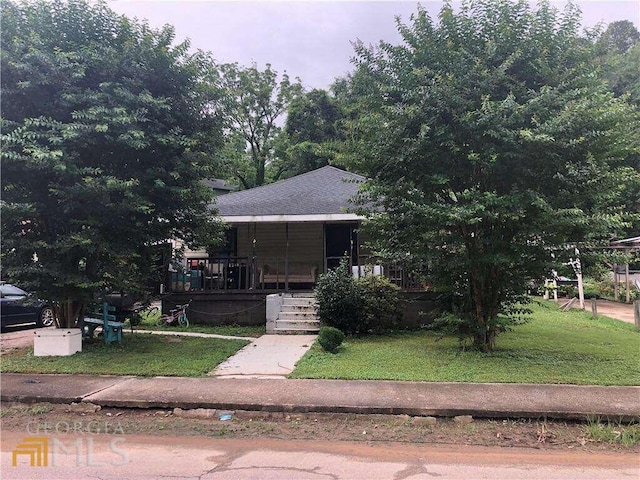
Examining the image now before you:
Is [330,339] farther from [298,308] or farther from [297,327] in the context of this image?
[298,308]

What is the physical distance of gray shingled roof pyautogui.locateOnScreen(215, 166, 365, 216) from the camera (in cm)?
1284

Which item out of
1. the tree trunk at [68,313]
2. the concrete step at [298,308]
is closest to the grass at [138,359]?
the tree trunk at [68,313]

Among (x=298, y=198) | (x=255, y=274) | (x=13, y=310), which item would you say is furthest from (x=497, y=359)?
(x=13, y=310)

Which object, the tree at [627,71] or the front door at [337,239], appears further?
the front door at [337,239]

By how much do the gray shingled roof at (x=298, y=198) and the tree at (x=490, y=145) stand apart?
4.08 metres

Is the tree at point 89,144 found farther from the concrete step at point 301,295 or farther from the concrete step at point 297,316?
the concrete step at point 301,295

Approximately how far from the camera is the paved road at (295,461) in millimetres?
3760

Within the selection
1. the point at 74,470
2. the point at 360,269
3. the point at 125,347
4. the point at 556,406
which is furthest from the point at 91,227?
the point at 556,406

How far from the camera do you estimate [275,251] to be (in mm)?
15336

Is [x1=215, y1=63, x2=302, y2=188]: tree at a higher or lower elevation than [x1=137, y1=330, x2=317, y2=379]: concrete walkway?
higher

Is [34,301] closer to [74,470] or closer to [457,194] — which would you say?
[74,470]

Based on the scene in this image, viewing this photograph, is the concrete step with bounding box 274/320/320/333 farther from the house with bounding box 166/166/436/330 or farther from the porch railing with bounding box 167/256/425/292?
the porch railing with bounding box 167/256/425/292

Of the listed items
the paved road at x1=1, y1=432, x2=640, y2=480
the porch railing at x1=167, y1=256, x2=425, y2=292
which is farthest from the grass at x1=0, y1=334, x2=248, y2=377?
the porch railing at x1=167, y1=256, x2=425, y2=292

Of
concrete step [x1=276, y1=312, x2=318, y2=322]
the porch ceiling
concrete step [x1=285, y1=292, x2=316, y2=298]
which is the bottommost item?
concrete step [x1=276, y1=312, x2=318, y2=322]
